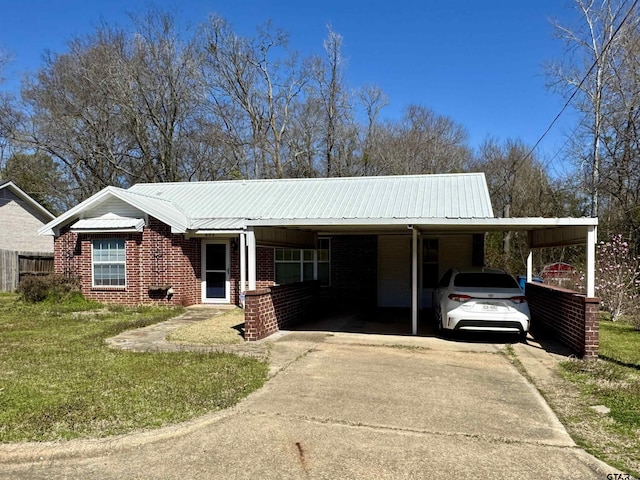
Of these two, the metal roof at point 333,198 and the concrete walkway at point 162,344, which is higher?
the metal roof at point 333,198

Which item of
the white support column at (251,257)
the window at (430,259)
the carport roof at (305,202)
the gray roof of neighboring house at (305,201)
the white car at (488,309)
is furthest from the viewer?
the window at (430,259)

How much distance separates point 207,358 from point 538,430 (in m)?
5.16

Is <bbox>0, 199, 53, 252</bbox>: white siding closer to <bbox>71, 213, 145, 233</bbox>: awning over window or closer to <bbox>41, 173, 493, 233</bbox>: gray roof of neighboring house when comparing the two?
<bbox>41, 173, 493, 233</bbox>: gray roof of neighboring house

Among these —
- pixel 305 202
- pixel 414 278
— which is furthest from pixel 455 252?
pixel 414 278

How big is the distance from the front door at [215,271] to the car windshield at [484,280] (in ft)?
28.4

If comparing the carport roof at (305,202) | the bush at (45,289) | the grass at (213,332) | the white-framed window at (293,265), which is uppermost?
the carport roof at (305,202)

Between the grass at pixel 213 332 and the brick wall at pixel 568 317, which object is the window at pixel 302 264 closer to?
the grass at pixel 213 332

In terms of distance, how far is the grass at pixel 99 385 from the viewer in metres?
5.20

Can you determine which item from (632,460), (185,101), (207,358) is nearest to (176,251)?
(207,358)

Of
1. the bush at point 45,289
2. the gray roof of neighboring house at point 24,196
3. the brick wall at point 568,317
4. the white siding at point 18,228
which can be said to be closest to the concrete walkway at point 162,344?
the bush at point 45,289

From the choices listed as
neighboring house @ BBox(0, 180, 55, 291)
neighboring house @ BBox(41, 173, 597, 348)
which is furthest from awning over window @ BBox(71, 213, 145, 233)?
neighboring house @ BBox(0, 180, 55, 291)

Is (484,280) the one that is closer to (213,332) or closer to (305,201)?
(213,332)

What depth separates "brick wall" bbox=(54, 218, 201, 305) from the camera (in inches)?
634

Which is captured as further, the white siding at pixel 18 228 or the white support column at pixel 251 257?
the white siding at pixel 18 228
